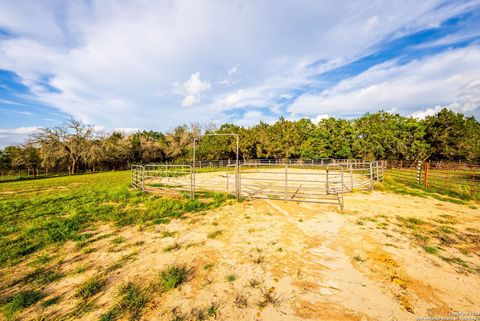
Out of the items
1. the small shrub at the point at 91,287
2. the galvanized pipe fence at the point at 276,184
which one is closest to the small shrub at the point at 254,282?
the small shrub at the point at 91,287

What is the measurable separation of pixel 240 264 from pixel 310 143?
36327 millimetres

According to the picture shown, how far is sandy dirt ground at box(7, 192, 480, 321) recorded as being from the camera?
2.69 m

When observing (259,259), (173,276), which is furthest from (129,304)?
(259,259)

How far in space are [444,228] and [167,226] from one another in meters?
7.47

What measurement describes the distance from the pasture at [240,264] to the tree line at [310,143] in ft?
103

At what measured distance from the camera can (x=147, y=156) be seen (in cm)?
4897

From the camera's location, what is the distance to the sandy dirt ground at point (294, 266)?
269 cm

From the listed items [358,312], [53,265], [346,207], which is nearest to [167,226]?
[53,265]

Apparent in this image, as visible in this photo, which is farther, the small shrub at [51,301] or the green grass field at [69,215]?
the green grass field at [69,215]

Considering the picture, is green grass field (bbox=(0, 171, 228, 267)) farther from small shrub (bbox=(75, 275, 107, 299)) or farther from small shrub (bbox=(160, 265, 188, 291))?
small shrub (bbox=(160, 265, 188, 291))

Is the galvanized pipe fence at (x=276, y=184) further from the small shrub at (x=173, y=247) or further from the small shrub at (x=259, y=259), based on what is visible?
the small shrub at (x=173, y=247)

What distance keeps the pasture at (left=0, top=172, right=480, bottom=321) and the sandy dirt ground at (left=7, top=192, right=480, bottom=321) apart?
0.07ft

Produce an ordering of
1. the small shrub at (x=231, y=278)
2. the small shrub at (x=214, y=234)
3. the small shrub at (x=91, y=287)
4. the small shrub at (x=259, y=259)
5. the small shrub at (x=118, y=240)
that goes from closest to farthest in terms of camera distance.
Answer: the small shrub at (x=91, y=287) < the small shrub at (x=231, y=278) < the small shrub at (x=259, y=259) < the small shrub at (x=118, y=240) < the small shrub at (x=214, y=234)

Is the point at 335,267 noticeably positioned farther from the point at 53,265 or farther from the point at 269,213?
the point at 53,265
